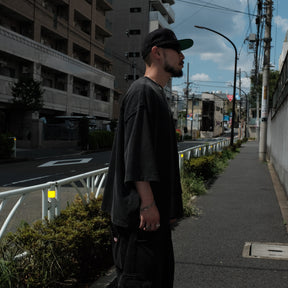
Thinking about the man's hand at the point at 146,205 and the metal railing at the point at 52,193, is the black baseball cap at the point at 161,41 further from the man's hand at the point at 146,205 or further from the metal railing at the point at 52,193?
the metal railing at the point at 52,193

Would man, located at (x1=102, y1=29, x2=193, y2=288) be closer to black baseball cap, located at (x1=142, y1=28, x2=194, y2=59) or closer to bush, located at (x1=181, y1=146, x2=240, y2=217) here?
black baseball cap, located at (x1=142, y1=28, x2=194, y2=59)

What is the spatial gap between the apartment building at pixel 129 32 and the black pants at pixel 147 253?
50.5m

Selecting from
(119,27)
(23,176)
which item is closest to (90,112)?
(119,27)

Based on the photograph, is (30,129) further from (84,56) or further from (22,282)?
(22,282)

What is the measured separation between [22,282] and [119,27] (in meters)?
54.5

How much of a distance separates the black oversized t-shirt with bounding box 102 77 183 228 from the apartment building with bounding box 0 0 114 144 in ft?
69.0

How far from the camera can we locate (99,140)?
1050 inches

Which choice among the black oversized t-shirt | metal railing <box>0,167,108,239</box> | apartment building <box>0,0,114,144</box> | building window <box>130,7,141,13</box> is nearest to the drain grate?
metal railing <box>0,167,108,239</box>

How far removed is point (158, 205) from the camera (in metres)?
1.87

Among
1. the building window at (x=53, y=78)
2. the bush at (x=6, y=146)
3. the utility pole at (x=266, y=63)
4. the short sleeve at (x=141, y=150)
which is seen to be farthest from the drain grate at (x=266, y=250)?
the building window at (x=53, y=78)

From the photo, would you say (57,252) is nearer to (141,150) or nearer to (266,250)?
(141,150)

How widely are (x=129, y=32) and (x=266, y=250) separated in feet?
171

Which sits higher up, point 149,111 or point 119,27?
point 119,27

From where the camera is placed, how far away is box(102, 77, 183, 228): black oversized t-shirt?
178 centimetres
